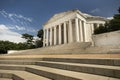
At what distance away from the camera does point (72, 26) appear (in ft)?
141

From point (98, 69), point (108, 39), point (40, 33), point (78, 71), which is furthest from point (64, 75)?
point (40, 33)

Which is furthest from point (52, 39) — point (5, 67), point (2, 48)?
point (5, 67)

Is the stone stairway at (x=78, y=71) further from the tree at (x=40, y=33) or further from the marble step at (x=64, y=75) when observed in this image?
the tree at (x=40, y=33)

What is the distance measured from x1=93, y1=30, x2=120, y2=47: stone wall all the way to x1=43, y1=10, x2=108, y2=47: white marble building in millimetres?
19810

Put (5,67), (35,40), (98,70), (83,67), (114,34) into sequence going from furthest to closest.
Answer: (35,40) → (114,34) → (5,67) → (83,67) → (98,70)

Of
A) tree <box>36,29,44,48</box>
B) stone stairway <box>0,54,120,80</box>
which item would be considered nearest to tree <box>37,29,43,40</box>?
tree <box>36,29,44,48</box>

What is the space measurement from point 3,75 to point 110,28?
25.5 metres

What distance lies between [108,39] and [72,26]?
28716 mm

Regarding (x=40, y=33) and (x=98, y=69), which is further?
(x=40, y=33)

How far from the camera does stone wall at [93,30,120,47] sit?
13.8m

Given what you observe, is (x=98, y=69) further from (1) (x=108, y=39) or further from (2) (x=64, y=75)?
(1) (x=108, y=39)

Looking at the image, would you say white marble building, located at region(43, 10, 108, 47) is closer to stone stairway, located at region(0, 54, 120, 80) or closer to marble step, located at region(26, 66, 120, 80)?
stone stairway, located at region(0, 54, 120, 80)

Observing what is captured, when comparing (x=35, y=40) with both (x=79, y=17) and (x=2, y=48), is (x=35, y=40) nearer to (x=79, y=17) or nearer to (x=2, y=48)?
(x=2, y=48)

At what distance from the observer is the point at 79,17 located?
3925cm
